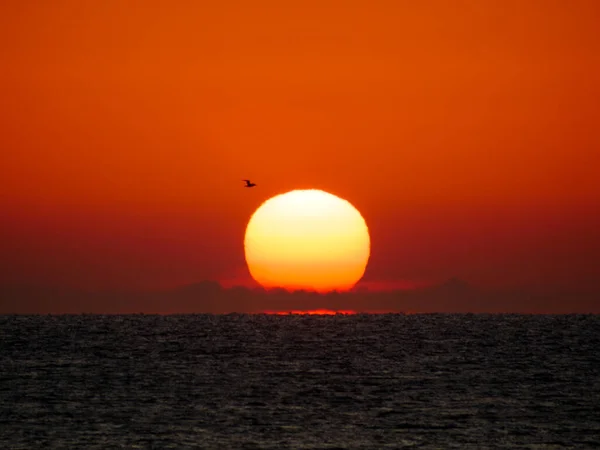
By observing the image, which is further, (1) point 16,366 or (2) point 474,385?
(1) point 16,366

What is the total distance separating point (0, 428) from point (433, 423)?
92.9 ft

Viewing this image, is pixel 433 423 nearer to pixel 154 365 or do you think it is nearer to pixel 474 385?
pixel 474 385

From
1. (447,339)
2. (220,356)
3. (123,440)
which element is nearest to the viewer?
(123,440)

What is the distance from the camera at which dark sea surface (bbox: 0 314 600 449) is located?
61656 millimetres

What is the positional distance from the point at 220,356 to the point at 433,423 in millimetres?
65889

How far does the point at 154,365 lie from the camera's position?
115 meters

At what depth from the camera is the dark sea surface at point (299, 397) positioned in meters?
61.7

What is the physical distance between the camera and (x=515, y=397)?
82438mm

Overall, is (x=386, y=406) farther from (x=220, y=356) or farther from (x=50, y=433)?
(x=220, y=356)

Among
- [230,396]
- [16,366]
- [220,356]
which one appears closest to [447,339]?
[220,356]

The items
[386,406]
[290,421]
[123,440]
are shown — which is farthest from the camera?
[386,406]

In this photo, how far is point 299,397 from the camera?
81.6 meters

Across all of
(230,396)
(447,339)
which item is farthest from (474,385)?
(447,339)

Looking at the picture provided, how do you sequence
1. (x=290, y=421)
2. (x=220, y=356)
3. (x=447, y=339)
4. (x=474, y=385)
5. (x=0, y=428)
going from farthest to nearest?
(x=447, y=339)
(x=220, y=356)
(x=474, y=385)
(x=290, y=421)
(x=0, y=428)
